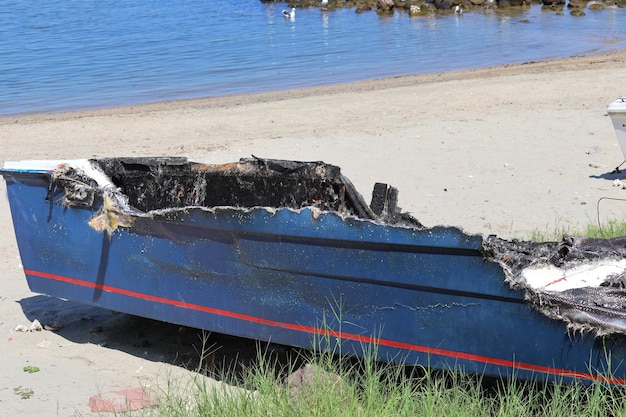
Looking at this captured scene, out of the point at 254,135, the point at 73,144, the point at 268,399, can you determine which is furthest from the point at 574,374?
the point at 73,144

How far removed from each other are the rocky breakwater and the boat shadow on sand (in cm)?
2374

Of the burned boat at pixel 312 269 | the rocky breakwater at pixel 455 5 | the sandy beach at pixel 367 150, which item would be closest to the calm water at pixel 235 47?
the rocky breakwater at pixel 455 5

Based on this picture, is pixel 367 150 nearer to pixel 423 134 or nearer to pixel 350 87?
pixel 423 134

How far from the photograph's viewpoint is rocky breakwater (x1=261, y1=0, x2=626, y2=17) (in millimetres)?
28609

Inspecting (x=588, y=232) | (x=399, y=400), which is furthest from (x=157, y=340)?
(x=588, y=232)

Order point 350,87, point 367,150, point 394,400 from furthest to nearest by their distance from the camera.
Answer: point 350,87, point 367,150, point 394,400

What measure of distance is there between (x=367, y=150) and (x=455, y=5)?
21151mm

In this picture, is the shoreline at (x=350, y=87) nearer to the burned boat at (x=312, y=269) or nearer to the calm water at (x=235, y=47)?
the calm water at (x=235, y=47)

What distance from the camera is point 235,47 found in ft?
74.4

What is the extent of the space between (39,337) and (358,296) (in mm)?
2473

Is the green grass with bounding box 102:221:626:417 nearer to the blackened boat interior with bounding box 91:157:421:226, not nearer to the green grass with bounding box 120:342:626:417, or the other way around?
the green grass with bounding box 120:342:626:417

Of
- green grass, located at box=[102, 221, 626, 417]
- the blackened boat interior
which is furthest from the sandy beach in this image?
green grass, located at box=[102, 221, 626, 417]

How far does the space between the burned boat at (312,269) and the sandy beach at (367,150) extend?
46 cm

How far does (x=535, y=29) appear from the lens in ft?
79.4
